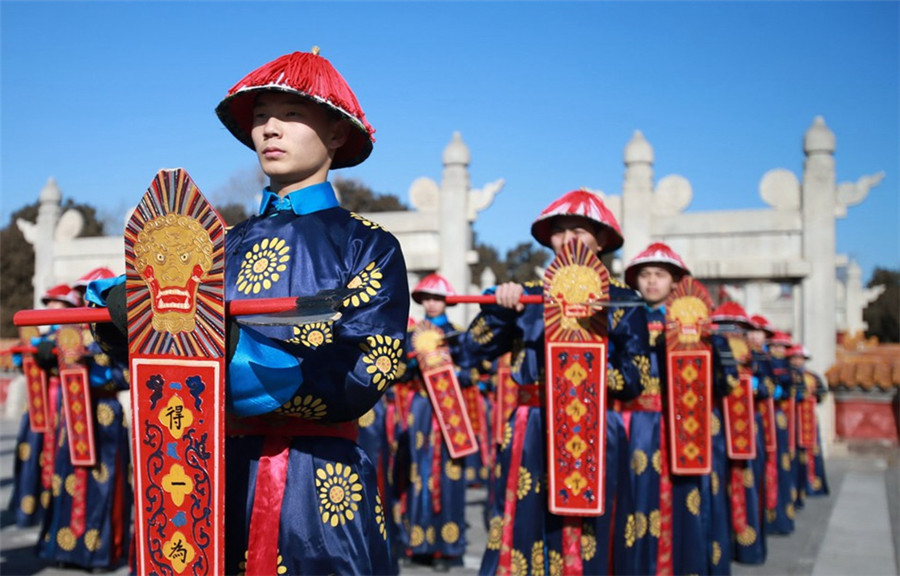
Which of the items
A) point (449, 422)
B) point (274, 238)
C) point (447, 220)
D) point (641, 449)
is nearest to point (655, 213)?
point (447, 220)

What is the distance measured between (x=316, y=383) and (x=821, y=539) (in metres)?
7.93

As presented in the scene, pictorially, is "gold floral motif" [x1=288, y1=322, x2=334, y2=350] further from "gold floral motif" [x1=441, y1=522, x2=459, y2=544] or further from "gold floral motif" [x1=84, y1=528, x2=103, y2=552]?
"gold floral motif" [x1=441, y1=522, x2=459, y2=544]

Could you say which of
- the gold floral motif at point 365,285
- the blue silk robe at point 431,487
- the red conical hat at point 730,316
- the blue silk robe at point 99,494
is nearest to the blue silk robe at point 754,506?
the red conical hat at point 730,316

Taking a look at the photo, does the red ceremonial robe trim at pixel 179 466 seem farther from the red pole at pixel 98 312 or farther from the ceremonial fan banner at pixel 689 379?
the ceremonial fan banner at pixel 689 379

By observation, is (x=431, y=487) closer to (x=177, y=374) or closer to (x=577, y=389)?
(x=577, y=389)

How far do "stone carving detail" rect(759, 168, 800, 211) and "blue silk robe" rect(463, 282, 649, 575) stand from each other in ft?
39.7

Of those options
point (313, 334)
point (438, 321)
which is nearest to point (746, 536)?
point (438, 321)

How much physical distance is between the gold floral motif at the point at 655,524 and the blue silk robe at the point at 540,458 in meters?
0.36

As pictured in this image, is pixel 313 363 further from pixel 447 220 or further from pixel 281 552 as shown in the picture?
pixel 447 220

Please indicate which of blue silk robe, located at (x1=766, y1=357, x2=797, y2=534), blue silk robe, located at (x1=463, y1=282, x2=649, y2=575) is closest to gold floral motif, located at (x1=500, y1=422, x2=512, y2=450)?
blue silk robe, located at (x1=463, y1=282, x2=649, y2=575)

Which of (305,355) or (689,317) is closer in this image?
(305,355)

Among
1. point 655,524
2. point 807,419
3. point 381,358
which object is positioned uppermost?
point 381,358

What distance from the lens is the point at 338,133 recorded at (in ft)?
9.11

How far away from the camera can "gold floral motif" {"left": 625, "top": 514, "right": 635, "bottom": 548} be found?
4.86 meters
